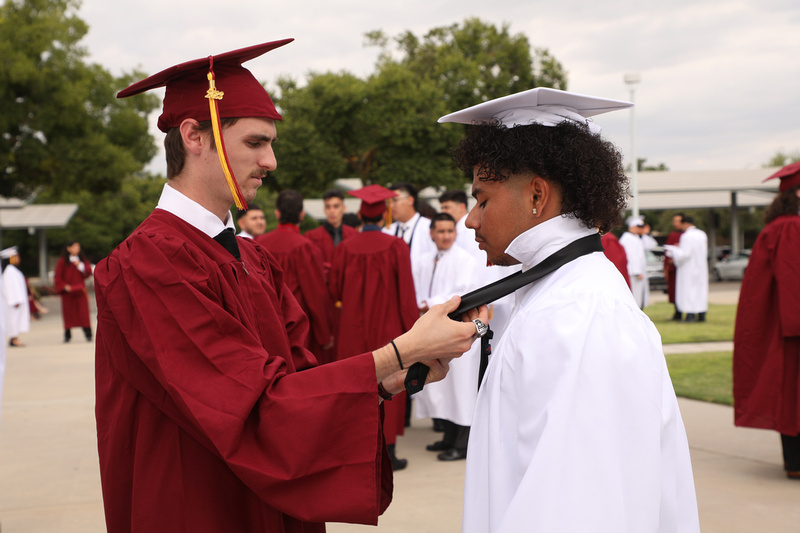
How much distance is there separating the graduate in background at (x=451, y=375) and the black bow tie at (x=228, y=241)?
13.8 ft

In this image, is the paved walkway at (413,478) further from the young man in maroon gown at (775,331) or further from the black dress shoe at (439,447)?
the young man in maroon gown at (775,331)

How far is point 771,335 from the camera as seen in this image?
225 inches

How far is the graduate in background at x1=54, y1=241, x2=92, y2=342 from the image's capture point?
15.4 m

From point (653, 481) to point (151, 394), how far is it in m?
1.28

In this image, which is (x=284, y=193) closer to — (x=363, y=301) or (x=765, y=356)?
(x=363, y=301)

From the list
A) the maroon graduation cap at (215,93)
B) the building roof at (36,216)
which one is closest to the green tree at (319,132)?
the building roof at (36,216)

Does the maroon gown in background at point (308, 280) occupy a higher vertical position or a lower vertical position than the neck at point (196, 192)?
lower

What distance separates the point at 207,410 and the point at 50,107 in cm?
2594

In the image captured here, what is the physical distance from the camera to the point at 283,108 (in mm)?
32531

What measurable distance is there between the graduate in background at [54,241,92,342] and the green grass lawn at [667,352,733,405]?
38.5 feet

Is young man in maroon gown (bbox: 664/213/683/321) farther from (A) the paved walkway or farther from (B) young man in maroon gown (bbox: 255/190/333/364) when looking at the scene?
(B) young man in maroon gown (bbox: 255/190/333/364)

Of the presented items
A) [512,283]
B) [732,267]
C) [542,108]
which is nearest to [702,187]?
[732,267]

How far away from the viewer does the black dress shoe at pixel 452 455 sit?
6.45 metres

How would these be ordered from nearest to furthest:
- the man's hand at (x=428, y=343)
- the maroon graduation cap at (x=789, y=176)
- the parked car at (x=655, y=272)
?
the man's hand at (x=428, y=343), the maroon graduation cap at (x=789, y=176), the parked car at (x=655, y=272)
